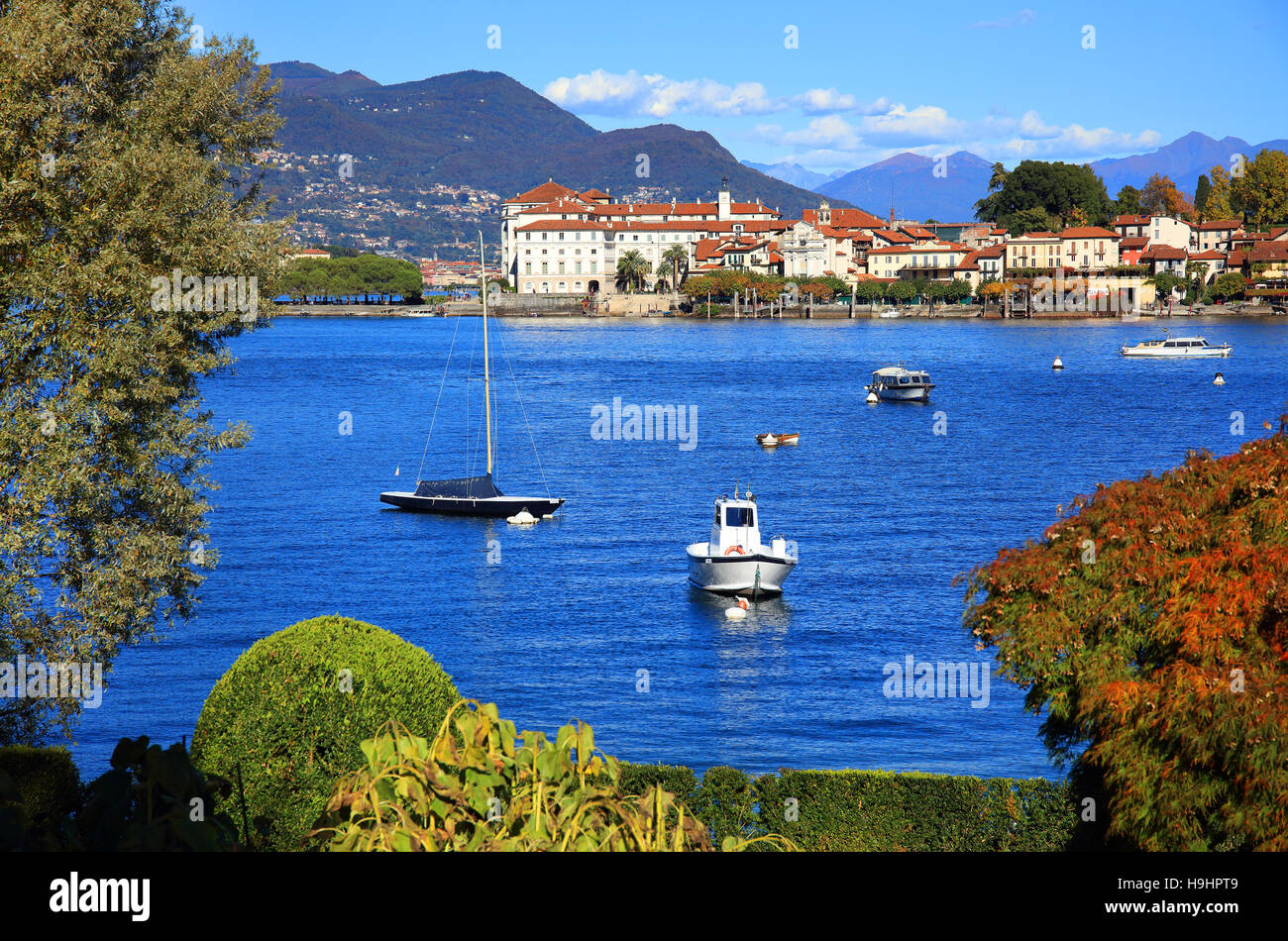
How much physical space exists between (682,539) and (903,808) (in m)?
32.0

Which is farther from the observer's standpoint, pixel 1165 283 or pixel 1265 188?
pixel 1265 188

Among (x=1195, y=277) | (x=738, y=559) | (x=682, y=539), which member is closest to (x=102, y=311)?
(x=738, y=559)

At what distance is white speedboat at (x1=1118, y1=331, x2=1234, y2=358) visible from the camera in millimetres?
121938

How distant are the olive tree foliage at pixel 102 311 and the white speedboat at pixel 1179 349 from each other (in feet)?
404

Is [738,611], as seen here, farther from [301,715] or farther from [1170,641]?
[301,715]

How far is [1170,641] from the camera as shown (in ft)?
37.1

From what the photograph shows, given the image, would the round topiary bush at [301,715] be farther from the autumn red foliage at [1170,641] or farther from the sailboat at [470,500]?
the sailboat at [470,500]

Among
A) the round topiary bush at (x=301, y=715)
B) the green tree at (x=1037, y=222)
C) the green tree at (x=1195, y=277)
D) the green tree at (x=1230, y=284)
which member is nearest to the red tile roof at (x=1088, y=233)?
the green tree at (x=1195, y=277)

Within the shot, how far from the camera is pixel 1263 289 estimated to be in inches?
6890

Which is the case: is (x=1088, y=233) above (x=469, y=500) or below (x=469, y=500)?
above

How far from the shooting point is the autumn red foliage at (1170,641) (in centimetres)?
998

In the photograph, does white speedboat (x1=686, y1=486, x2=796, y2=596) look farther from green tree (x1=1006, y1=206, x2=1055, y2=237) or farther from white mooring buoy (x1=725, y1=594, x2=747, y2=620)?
green tree (x1=1006, y1=206, x2=1055, y2=237)
